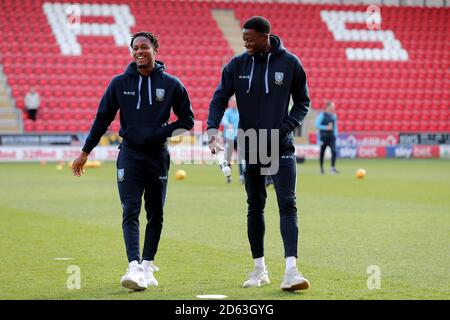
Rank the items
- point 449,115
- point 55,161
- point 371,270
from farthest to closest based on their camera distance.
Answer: point 449,115 < point 55,161 < point 371,270

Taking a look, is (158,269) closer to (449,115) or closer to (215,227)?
(215,227)

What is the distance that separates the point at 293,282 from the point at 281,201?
2.41 ft

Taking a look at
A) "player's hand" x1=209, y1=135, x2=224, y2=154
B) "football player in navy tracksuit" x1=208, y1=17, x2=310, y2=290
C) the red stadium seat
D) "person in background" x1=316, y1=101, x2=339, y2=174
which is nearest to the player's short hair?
"football player in navy tracksuit" x1=208, y1=17, x2=310, y2=290

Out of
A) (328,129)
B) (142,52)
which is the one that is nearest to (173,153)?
(328,129)

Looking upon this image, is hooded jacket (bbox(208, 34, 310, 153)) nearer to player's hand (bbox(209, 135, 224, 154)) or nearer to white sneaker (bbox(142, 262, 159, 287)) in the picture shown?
player's hand (bbox(209, 135, 224, 154))

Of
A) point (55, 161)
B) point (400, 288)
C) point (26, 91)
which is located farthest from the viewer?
point (26, 91)

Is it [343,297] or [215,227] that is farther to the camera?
[215,227]

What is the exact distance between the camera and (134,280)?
730cm

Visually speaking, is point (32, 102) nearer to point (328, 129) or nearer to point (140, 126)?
point (328, 129)

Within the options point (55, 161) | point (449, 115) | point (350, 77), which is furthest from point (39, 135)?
point (449, 115)

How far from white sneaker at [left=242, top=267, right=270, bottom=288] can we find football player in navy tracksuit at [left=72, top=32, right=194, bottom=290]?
0.78 m

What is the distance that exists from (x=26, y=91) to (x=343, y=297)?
1239 inches

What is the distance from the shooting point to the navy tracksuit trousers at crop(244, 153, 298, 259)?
7.60 metres

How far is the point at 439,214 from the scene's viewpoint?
14.0 meters
